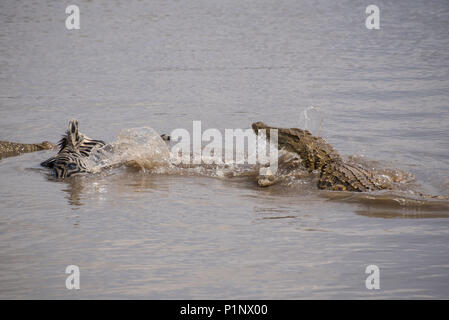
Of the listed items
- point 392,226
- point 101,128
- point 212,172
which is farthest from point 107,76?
point 392,226

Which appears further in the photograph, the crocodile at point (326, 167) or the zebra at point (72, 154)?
the zebra at point (72, 154)

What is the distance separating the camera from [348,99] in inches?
428

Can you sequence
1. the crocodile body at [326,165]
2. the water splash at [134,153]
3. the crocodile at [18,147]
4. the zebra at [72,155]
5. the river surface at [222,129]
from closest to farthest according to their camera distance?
the river surface at [222,129], the crocodile body at [326,165], the zebra at [72,155], the water splash at [134,153], the crocodile at [18,147]

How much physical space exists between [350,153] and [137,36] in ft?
34.2

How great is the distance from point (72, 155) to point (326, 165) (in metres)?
3.16

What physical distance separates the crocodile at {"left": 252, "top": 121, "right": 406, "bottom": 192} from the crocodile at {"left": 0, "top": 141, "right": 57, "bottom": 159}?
10.3ft

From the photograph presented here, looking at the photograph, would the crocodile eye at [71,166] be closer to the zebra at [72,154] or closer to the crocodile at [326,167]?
the zebra at [72,154]

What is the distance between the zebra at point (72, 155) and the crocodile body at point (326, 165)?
2241mm

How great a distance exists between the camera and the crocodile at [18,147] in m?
8.28

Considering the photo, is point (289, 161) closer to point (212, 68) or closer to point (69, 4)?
point (212, 68)

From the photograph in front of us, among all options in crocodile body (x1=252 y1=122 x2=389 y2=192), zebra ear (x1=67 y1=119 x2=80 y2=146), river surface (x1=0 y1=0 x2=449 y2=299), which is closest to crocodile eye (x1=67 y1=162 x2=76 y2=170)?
river surface (x1=0 y1=0 x2=449 y2=299)

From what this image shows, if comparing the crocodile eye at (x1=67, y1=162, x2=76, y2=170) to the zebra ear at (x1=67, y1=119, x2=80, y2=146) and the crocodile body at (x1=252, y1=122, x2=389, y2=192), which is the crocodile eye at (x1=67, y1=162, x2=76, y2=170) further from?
the crocodile body at (x1=252, y1=122, x2=389, y2=192)

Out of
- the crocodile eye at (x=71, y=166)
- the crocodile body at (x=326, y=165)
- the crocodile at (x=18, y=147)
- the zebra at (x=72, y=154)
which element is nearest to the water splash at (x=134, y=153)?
the zebra at (x=72, y=154)

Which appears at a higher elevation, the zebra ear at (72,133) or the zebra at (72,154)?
the zebra ear at (72,133)
